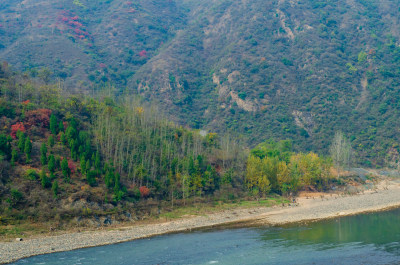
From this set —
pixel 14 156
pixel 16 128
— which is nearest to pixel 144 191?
pixel 14 156

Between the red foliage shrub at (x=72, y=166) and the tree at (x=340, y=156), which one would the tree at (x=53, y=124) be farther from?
the tree at (x=340, y=156)

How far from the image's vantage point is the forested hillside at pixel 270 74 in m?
140

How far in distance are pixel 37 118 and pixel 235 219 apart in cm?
4414

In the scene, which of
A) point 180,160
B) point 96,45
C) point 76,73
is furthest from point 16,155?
point 96,45

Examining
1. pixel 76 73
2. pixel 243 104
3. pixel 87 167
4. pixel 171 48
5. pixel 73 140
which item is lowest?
pixel 87 167

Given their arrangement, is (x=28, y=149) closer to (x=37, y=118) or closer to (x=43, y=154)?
(x=43, y=154)

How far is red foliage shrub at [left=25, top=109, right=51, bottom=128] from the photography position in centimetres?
6938

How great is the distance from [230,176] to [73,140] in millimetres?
37134

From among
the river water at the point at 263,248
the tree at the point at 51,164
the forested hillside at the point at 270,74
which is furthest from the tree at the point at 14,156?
the forested hillside at the point at 270,74

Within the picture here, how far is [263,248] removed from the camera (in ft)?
145

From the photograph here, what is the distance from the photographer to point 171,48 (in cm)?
19950

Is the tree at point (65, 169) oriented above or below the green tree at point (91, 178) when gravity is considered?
above

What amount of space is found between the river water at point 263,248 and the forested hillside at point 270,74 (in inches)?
3113

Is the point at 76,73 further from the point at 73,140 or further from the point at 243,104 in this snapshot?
the point at 73,140
